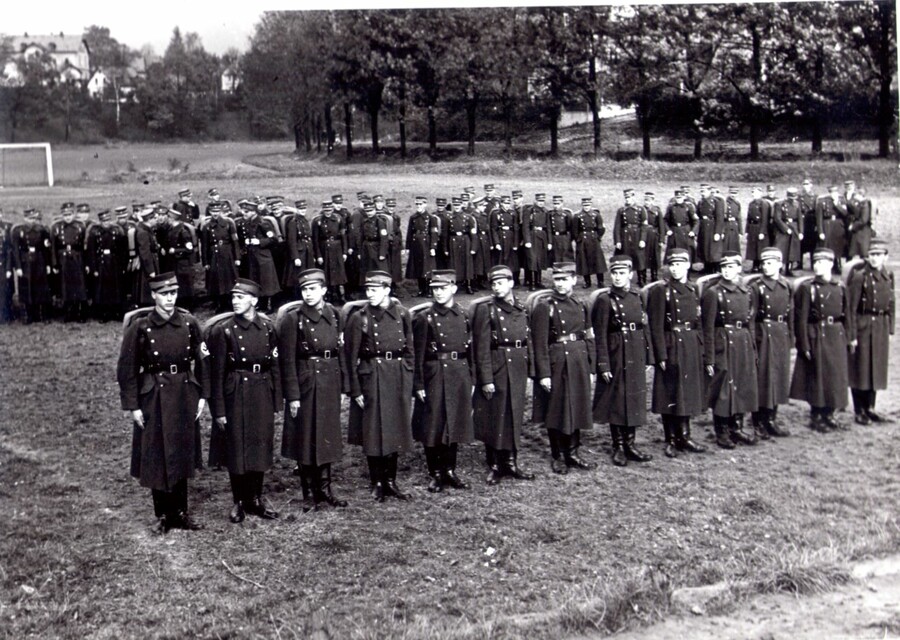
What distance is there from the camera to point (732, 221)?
471 centimetres

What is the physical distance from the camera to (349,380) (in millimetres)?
4246

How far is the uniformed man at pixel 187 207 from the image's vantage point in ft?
16.4

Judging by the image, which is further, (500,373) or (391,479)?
(500,373)

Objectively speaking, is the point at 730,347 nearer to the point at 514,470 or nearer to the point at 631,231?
the point at 631,231

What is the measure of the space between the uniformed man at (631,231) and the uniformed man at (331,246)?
5.71ft

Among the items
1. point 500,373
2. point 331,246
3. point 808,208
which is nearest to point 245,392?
point 500,373

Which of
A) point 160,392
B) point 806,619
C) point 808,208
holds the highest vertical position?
point 808,208

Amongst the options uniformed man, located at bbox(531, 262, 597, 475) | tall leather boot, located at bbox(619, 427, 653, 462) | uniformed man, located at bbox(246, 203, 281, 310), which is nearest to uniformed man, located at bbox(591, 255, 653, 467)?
tall leather boot, located at bbox(619, 427, 653, 462)

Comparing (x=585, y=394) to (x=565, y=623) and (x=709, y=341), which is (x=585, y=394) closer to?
(x=709, y=341)

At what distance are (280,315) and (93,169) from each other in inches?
50.3

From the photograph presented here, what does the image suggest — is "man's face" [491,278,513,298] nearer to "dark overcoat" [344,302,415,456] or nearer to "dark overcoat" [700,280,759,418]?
"dark overcoat" [344,302,415,456]

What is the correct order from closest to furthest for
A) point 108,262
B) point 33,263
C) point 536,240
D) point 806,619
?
point 806,619, point 536,240, point 33,263, point 108,262

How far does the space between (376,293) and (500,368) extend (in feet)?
2.59

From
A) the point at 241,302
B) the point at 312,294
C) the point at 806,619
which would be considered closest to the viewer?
the point at 806,619
